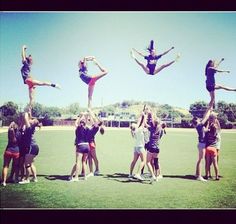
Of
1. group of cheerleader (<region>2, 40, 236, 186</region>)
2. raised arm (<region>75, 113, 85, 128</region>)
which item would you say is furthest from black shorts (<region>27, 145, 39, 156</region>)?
raised arm (<region>75, 113, 85, 128</region>)

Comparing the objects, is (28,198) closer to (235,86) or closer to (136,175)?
(136,175)

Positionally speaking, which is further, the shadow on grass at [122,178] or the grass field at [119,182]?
the shadow on grass at [122,178]

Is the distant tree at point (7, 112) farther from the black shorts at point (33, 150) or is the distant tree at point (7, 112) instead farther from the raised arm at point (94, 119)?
the raised arm at point (94, 119)

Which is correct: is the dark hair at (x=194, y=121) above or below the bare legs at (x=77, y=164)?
above

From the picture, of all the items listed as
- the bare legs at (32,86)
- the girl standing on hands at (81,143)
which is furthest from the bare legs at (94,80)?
the bare legs at (32,86)

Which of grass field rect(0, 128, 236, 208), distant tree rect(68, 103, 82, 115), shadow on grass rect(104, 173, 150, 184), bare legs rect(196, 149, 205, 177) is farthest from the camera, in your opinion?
distant tree rect(68, 103, 82, 115)

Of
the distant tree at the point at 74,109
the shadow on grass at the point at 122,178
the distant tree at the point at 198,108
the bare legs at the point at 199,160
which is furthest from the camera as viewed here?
the distant tree at the point at 74,109

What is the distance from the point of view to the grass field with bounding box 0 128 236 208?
6195 mm

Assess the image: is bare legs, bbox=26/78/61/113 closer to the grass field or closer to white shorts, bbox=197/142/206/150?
the grass field

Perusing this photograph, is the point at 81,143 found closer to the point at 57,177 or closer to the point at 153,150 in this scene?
the point at 57,177

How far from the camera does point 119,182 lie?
658 cm

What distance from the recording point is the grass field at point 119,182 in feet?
20.3
